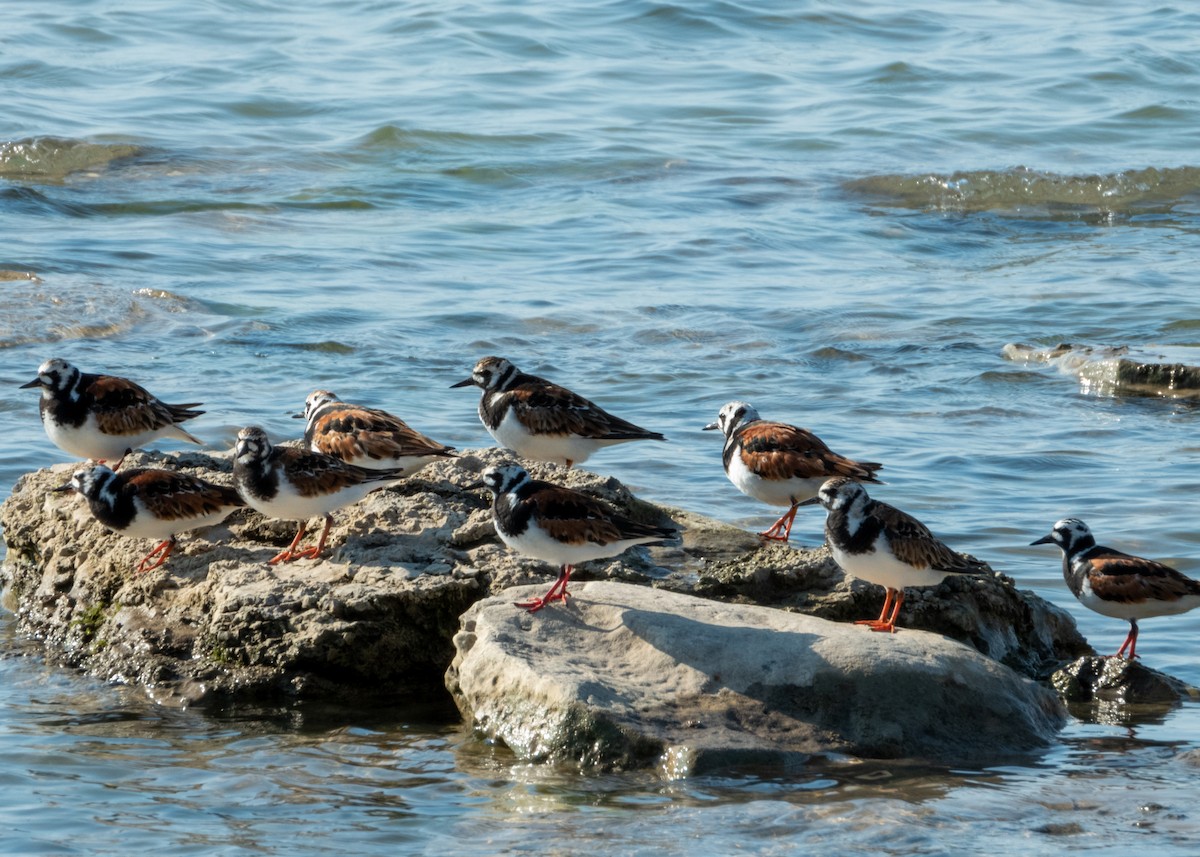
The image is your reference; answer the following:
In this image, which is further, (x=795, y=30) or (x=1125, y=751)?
(x=795, y=30)

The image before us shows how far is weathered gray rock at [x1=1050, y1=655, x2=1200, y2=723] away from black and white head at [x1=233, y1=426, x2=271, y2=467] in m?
3.86

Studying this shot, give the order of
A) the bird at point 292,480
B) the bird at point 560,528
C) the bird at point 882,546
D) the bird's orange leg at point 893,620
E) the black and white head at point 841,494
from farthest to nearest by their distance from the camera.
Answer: the bird at point 292,480
the black and white head at point 841,494
the bird's orange leg at point 893,620
the bird at point 882,546
the bird at point 560,528

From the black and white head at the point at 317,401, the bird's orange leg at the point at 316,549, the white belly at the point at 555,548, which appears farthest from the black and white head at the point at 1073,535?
the black and white head at the point at 317,401

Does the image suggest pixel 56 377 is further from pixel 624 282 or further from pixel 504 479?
pixel 624 282

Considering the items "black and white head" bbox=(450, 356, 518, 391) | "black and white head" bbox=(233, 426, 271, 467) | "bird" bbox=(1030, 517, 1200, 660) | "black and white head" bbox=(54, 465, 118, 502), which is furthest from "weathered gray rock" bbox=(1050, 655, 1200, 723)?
"black and white head" bbox=(54, 465, 118, 502)

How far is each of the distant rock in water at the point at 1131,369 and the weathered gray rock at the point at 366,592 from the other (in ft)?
19.6

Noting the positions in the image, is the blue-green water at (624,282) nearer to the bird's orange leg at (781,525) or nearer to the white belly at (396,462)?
the bird's orange leg at (781,525)

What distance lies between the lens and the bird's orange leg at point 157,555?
25.7 ft

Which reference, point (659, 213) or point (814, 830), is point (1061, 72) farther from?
point (814, 830)

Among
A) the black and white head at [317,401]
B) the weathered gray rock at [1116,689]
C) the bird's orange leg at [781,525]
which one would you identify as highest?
the black and white head at [317,401]

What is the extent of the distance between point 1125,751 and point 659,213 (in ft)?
45.2

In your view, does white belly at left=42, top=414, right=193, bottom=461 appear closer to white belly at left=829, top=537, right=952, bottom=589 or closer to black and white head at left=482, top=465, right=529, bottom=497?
black and white head at left=482, top=465, right=529, bottom=497

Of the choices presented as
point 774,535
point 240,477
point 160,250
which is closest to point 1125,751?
point 774,535

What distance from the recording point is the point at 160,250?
1738 cm
